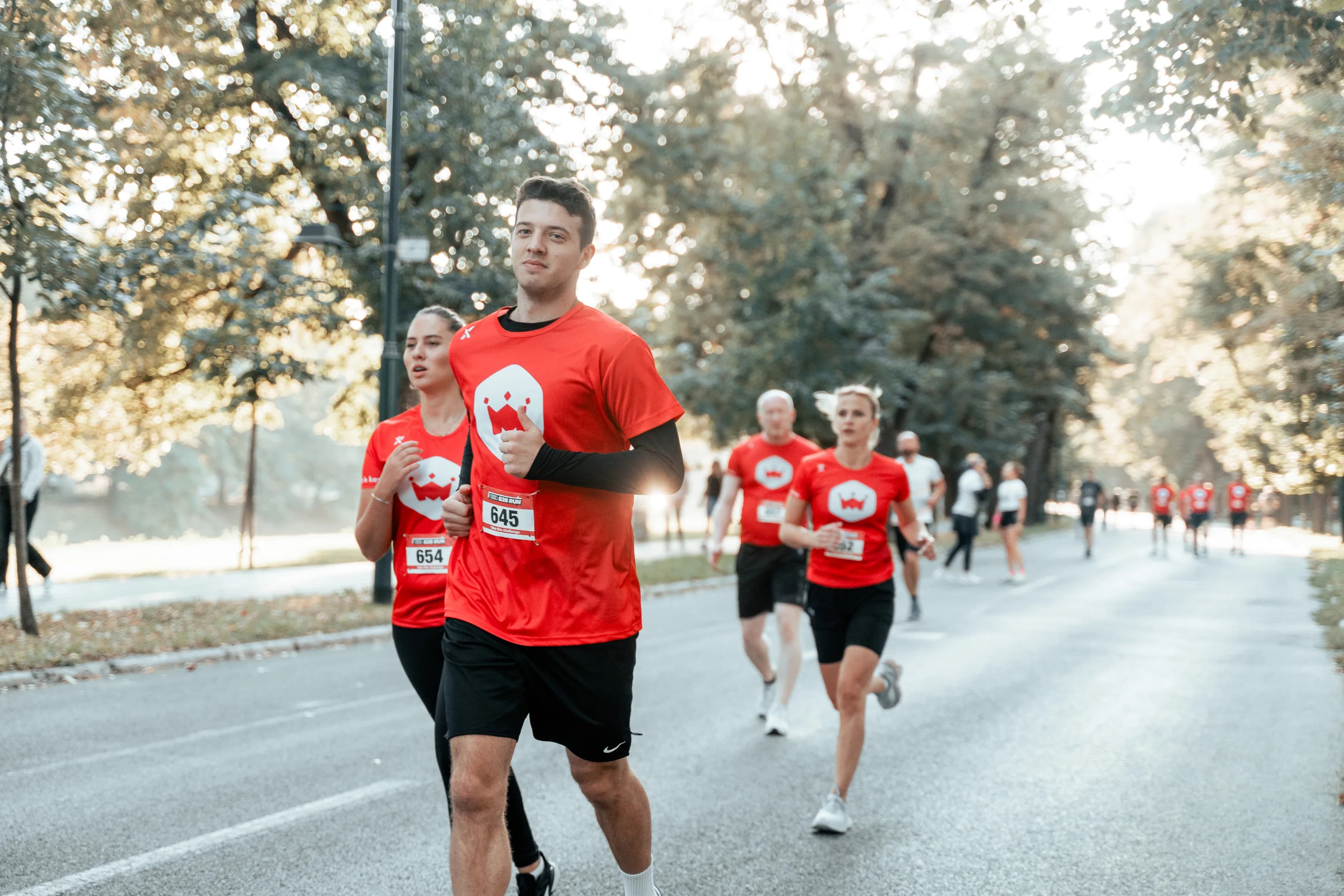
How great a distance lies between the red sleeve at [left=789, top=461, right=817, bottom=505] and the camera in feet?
19.4

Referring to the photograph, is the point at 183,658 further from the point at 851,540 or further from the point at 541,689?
the point at 541,689

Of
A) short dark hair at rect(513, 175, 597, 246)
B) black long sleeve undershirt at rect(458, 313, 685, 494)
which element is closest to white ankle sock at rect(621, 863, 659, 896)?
black long sleeve undershirt at rect(458, 313, 685, 494)

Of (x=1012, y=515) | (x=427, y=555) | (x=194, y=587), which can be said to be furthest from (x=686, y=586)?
(x=427, y=555)

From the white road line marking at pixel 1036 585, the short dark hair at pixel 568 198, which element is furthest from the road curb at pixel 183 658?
the white road line marking at pixel 1036 585

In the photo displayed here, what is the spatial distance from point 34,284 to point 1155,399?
62443 mm

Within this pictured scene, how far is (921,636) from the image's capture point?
480 inches

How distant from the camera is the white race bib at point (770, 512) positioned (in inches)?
299

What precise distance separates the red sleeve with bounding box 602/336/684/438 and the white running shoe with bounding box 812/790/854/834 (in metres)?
2.67

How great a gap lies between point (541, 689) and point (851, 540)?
110 inches

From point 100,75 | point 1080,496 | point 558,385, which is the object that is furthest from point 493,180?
point 1080,496

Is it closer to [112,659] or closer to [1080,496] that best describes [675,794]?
[112,659]

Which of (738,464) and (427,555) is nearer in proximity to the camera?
(427,555)

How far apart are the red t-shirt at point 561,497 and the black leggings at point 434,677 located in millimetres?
784

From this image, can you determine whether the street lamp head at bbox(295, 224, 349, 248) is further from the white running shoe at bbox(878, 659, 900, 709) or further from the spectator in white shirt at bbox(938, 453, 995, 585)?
the spectator in white shirt at bbox(938, 453, 995, 585)
